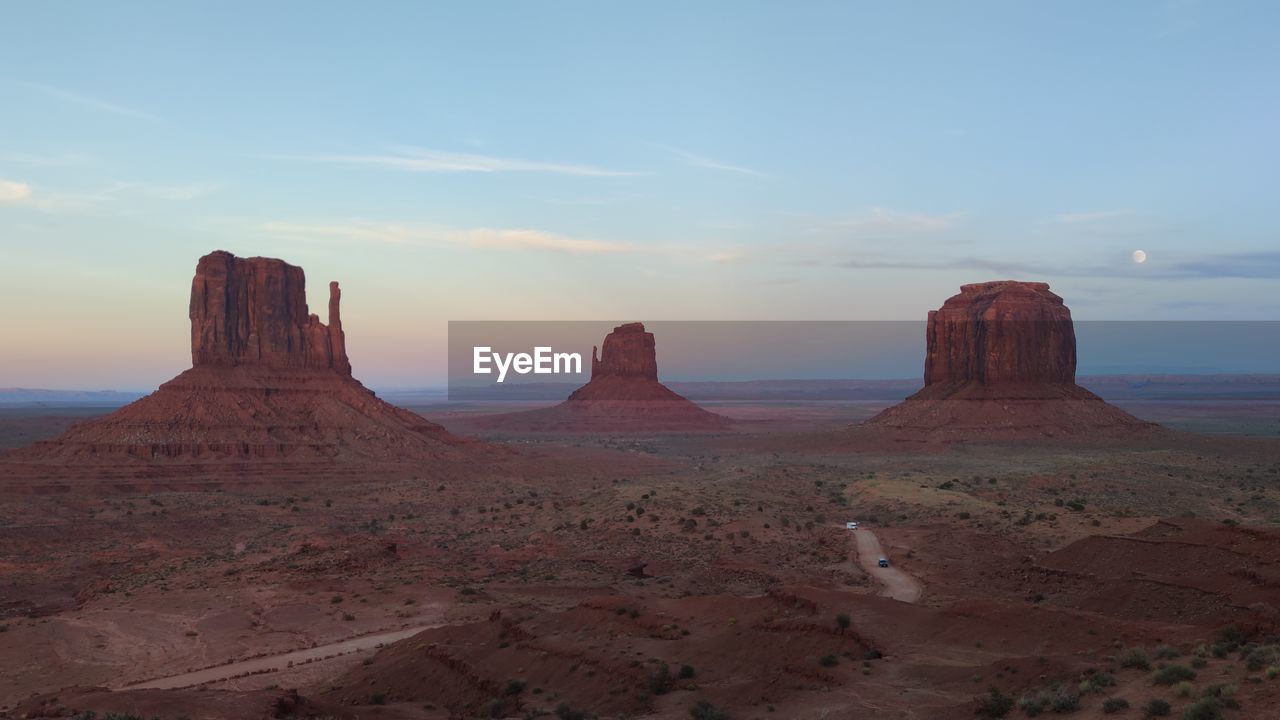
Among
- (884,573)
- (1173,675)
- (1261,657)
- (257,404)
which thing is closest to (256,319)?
(257,404)

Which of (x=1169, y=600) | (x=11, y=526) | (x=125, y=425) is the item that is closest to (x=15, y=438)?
(x=125, y=425)

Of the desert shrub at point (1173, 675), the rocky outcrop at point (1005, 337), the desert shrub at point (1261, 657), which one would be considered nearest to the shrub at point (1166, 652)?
the desert shrub at point (1261, 657)

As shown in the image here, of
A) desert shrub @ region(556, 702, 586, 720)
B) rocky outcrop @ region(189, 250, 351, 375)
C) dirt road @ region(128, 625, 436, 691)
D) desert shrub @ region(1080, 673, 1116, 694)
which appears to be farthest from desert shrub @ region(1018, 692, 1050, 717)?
rocky outcrop @ region(189, 250, 351, 375)

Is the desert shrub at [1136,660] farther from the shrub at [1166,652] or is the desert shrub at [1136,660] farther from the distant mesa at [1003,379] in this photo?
the distant mesa at [1003,379]

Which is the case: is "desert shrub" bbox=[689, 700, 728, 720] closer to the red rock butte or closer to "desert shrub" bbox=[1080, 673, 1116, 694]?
"desert shrub" bbox=[1080, 673, 1116, 694]

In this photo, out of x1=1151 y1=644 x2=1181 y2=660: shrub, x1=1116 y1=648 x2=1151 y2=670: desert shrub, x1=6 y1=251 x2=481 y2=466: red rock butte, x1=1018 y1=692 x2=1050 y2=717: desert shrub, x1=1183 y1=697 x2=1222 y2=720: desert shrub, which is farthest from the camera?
x1=6 y1=251 x2=481 y2=466: red rock butte

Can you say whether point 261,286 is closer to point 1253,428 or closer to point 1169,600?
point 1169,600

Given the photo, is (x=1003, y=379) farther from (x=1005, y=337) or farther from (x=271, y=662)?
(x=271, y=662)
